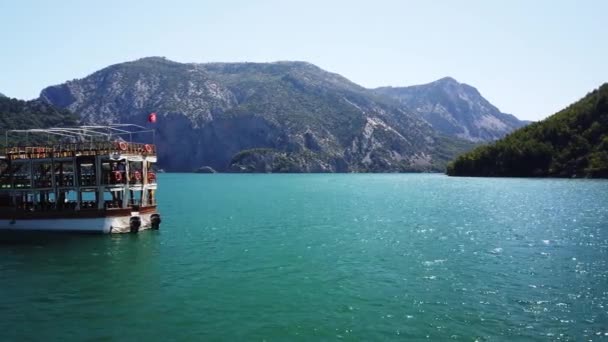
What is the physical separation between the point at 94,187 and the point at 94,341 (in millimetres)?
35007

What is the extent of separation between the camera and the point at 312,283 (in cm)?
3231

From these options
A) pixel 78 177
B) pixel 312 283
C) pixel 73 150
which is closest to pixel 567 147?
pixel 78 177

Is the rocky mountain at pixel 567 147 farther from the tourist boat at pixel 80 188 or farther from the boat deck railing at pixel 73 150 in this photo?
the boat deck railing at pixel 73 150

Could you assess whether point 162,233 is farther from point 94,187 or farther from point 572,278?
point 572,278

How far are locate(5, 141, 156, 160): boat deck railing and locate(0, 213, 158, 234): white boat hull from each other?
7115 millimetres

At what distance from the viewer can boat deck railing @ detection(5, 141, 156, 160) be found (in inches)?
2090

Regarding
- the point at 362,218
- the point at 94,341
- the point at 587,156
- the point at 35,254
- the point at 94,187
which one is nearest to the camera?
the point at 94,341

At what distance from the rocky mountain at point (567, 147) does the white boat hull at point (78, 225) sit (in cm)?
15848

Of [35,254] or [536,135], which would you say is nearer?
[35,254]

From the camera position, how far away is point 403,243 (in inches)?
1916

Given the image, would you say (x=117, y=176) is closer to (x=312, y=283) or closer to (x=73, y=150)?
(x=73, y=150)

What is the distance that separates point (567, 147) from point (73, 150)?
17858cm

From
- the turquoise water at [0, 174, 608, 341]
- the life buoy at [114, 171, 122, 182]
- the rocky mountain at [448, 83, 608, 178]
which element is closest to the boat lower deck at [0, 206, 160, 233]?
the turquoise water at [0, 174, 608, 341]

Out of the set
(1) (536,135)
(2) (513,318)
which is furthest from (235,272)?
(1) (536,135)
